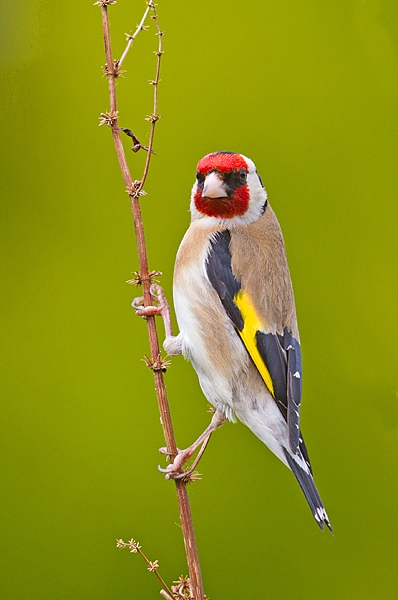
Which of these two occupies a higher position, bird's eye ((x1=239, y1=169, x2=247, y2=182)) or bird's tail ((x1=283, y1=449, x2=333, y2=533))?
bird's eye ((x1=239, y1=169, x2=247, y2=182))

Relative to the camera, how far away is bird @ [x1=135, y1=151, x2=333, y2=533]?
4.86 ft

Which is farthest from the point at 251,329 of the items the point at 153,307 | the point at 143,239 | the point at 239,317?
the point at 143,239

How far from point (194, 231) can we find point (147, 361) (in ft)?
1.41

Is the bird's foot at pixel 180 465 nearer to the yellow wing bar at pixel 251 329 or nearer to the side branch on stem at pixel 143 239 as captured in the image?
the side branch on stem at pixel 143 239

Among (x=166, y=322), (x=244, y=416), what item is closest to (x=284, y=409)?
(x=244, y=416)

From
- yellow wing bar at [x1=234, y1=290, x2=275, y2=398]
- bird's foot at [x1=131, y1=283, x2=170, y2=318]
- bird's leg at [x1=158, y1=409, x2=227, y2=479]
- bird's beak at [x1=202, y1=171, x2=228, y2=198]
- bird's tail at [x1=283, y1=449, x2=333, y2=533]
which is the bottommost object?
bird's tail at [x1=283, y1=449, x2=333, y2=533]

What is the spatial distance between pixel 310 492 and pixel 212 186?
57 centimetres

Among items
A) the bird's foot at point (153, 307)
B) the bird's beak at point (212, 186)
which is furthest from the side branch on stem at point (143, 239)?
the bird's beak at point (212, 186)

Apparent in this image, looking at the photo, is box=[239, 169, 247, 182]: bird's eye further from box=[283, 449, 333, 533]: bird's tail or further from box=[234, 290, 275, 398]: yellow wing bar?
box=[283, 449, 333, 533]: bird's tail

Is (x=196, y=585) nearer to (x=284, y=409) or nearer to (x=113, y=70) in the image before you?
(x=284, y=409)

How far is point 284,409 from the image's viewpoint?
1.47 m

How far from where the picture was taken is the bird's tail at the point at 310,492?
1300 millimetres

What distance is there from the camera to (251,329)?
1.48m

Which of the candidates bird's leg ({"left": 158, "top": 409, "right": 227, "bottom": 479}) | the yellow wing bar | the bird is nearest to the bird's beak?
the bird
